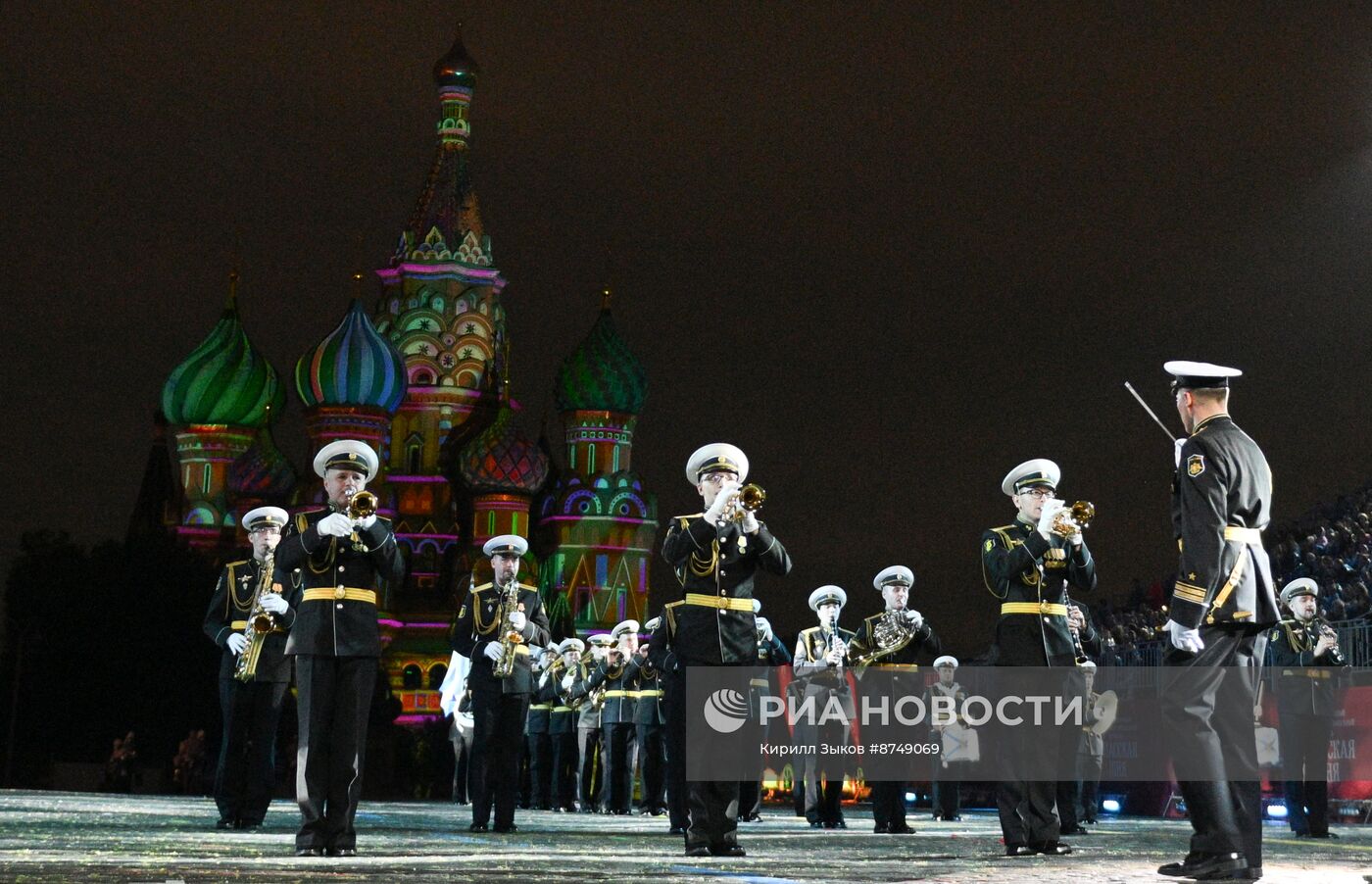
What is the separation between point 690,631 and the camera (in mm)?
10836

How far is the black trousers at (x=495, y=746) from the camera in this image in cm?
1416

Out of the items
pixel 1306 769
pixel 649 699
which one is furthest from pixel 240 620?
pixel 1306 769

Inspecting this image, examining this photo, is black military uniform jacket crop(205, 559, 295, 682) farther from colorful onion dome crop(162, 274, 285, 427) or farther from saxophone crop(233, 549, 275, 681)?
colorful onion dome crop(162, 274, 285, 427)

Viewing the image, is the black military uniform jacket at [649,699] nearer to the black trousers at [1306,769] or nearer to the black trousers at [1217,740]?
the black trousers at [1306,769]

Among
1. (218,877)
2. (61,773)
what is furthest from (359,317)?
(218,877)

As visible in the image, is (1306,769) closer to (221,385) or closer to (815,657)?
(815,657)

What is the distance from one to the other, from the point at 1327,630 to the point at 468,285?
254ft

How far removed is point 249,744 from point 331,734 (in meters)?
4.29

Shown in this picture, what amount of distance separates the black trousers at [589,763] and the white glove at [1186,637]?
17.2m

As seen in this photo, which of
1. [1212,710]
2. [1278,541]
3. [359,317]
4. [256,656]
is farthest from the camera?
[359,317]

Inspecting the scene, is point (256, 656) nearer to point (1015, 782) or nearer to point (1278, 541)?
point (1015, 782)

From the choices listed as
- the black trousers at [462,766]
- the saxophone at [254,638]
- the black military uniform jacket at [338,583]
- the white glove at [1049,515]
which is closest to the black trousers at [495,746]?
the saxophone at [254,638]

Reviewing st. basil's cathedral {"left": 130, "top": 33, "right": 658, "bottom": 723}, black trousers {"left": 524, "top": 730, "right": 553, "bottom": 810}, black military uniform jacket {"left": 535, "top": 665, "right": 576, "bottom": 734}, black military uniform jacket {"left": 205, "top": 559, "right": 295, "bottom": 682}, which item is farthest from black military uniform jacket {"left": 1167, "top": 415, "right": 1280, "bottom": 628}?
st. basil's cathedral {"left": 130, "top": 33, "right": 658, "bottom": 723}

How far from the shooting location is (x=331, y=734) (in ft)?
34.9
